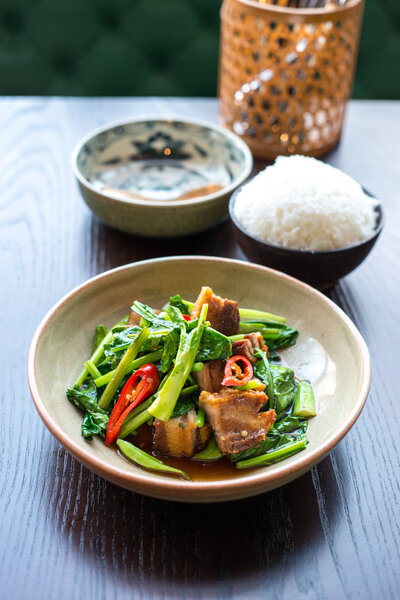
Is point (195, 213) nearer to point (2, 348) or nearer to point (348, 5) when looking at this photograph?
point (2, 348)

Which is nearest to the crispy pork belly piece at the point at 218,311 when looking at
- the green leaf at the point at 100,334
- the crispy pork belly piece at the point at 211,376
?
the crispy pork belly piece at the point at 211,376

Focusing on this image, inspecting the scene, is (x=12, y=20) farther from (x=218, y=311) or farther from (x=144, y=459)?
(x=144, y=459)

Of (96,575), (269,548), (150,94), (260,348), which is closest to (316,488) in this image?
(269,548)

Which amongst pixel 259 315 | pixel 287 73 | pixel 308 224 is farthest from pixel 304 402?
pixel 287 73

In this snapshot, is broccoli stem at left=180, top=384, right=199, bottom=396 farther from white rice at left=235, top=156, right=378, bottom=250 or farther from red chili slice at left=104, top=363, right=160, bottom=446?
white rice at left=235, top=156, right=378, bottom=250

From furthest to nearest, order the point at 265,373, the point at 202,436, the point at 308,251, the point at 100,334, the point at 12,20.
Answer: the point at 12,20 → the point at 308,251 → the point at 100,334 → the point at 265,373 → the point at 202,436
